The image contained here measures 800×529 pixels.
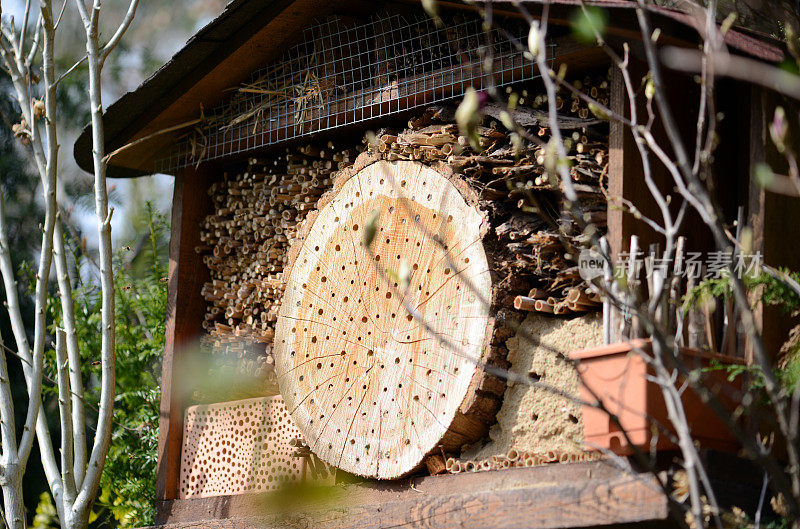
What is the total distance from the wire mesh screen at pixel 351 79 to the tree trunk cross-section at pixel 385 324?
0.32 meters

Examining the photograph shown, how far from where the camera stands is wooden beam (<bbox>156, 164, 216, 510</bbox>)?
4.84m

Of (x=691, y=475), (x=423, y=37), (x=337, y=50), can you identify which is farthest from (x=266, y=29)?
(x=691, y=475)

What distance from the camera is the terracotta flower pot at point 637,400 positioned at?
9.61 feet

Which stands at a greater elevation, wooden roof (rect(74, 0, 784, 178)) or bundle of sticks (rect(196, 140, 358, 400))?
wooden roof (rect(74, 0, 784, 178))

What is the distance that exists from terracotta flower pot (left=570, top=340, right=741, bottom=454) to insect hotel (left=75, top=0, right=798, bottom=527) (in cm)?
2

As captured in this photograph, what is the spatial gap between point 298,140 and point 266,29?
1.74 ft

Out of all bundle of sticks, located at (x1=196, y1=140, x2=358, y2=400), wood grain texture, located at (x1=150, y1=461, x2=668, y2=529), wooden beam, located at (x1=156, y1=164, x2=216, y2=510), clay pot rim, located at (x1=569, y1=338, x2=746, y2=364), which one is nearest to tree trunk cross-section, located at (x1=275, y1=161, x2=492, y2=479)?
wood grain texture, located at (x1=150, y1=461, x2=668, y2=529)

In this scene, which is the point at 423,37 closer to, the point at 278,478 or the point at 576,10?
the point at 576,10

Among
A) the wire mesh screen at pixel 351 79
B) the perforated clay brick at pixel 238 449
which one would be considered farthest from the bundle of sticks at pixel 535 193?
the perforated clay brick at pixel 238 449

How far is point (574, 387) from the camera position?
11.5ft

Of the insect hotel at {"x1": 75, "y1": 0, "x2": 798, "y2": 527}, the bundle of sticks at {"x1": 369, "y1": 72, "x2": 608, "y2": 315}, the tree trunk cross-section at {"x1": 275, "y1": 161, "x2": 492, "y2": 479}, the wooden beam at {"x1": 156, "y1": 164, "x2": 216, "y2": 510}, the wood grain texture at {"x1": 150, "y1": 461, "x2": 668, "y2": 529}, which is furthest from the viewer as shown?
the wooden beam at {"x1": 156, "y1": 164, "x2": 216, "y2": 510}

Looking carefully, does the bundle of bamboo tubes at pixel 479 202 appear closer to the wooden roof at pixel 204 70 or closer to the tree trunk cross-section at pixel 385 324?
the tree trunk cross-section at pixel 385 324

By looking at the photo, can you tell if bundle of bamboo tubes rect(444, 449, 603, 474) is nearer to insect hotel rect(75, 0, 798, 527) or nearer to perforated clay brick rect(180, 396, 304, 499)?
insect hotel rect(75, 0, 798, 527)

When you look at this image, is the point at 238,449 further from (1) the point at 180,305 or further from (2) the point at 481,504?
(2) the point at 481,504
